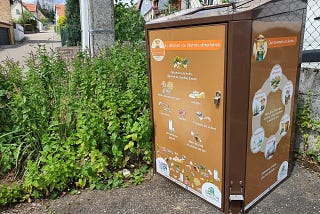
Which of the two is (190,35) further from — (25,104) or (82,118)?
(25,104)

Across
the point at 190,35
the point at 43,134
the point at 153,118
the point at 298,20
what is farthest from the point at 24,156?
the point at 298,20

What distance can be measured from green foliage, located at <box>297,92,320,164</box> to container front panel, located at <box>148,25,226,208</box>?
1436 millimetres

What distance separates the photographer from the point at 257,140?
223cm

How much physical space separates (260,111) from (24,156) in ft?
8.15

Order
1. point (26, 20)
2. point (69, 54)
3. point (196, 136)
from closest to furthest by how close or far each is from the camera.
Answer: point (196, 136) < point (69, 54) < point (26, 20)

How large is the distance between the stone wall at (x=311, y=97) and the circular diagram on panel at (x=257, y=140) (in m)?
1.09

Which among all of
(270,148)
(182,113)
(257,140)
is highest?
(182,113)

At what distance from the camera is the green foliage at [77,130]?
270 centimetres

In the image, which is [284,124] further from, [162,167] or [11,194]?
[11,194]

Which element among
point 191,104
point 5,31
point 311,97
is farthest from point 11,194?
point 5,31

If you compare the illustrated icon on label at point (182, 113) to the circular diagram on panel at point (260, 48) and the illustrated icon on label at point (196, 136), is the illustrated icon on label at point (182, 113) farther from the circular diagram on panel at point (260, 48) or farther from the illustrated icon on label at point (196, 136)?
the circular diagram on panel at point (260, 48)

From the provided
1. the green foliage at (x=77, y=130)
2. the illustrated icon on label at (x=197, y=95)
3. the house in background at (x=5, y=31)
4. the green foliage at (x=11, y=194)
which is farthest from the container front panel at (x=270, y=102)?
the house in background at (x=5, y=31)

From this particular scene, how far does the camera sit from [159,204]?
2.52 meters

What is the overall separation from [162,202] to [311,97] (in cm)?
201
